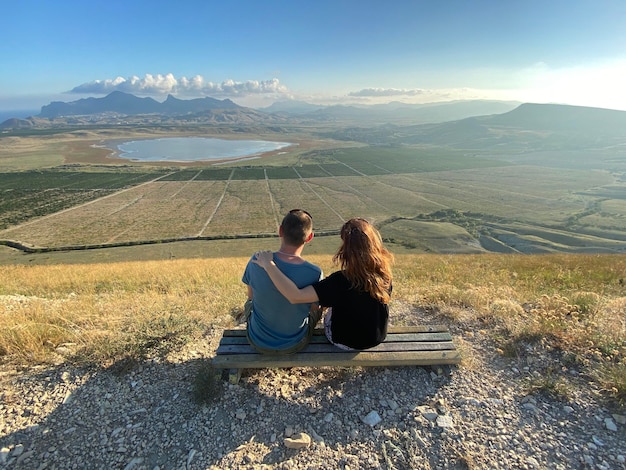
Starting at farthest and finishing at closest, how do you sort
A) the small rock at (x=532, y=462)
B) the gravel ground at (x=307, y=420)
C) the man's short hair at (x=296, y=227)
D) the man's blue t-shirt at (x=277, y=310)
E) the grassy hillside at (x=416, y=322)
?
the grassy hillside at (x=416, y=322) < the man's blue t-shirt at (x=277, y=310) < the man's short hair at (x=296, y=227) < the gravel ground at (x=307, y=420) < the small rock at (x=532, y=462)

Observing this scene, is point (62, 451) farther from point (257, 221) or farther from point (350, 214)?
point (350, 214)

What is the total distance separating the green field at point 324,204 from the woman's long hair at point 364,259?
120 feet

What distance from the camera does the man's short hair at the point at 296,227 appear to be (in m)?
3.41

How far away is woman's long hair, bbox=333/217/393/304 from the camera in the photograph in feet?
11.2

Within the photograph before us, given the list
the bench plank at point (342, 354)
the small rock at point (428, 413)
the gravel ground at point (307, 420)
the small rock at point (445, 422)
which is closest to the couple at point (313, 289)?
the bench plank at point (342, 354)

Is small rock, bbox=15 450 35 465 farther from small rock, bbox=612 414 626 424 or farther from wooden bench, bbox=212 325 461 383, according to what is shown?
small rock, bbox=612 414 626 424

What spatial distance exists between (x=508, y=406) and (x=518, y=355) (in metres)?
1.15

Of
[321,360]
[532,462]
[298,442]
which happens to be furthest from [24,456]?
[532,462]

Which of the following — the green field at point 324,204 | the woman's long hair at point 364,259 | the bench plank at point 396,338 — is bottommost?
the green field at point 324,204

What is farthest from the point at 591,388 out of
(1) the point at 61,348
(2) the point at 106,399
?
(1) the point at 61,348

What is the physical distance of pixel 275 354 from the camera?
393cm

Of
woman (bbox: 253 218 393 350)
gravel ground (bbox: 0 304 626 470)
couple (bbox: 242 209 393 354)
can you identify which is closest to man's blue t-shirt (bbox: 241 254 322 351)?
couple (bbox: 242 209 393 354)

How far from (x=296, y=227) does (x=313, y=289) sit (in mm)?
668

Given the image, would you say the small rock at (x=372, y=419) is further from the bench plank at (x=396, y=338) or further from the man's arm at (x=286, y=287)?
the man's arm at (x=286, y=287)
